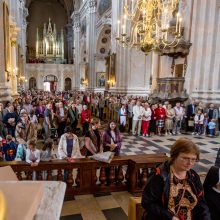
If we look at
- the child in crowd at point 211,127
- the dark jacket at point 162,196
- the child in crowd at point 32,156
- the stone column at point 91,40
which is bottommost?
the child in crowd at point 211,127

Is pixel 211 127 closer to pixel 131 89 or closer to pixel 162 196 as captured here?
pixel 131 89

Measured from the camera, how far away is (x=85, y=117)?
8.30m

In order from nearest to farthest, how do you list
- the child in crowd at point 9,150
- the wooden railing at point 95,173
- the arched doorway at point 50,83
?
the wooden railing at point 95,173 < the child in crowd at point 9,150 < the arched doorway at point 50,83

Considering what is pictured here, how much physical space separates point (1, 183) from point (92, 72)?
82.6ft

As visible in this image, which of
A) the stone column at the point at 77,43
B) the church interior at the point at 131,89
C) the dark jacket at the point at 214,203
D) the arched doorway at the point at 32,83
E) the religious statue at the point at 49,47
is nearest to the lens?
the dark jacket at the point at 214,203

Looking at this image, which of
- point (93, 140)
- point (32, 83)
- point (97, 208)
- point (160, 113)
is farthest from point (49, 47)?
point (97, 208)

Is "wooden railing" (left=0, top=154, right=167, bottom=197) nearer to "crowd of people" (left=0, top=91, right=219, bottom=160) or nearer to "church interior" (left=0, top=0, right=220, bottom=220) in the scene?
"church interior" (left=0, top=0, right=220, bottom=220)

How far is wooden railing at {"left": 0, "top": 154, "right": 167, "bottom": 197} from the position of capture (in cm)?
370

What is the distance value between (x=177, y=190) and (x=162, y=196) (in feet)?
0.44

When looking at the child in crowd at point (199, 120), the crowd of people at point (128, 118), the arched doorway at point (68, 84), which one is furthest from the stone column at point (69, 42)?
the child in crowd at point (199, 120)

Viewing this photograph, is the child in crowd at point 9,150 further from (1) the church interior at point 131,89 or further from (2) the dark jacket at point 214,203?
(2) the dark jacket at point 214,203

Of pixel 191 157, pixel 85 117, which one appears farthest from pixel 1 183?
pixel 85 117

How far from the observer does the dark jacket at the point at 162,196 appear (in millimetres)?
1818

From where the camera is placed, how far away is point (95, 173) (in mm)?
3887
